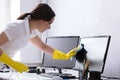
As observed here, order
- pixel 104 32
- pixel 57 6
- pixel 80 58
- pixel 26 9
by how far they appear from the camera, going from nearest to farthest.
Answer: pixel 80 58
pixel 104 32
pixel 57 6
pixel 26 9

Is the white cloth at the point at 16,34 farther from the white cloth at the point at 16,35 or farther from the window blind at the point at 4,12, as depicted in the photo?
the window blind at the point at 4,12

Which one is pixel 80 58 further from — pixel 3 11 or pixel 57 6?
pixel 3 11

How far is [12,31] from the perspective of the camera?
1.99m

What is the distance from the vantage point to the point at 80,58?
2189 mm

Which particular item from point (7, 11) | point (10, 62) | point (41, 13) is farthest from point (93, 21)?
point (7, 11)

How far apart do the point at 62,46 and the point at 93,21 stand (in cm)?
37

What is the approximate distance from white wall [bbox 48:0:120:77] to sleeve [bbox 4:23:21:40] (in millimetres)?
785

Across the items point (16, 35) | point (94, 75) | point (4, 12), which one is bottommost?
point (94, 75)

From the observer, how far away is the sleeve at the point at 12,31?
1.97 meters

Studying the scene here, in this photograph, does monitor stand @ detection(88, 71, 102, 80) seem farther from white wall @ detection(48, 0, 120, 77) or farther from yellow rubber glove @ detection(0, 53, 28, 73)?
yellow rubber glove @ detection(0, 53, 28, 73)

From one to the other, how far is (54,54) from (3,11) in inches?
59.0

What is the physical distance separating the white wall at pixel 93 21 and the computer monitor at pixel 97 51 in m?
0.22

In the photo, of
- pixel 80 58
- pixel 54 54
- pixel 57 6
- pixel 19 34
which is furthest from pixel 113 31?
pixel 57 6

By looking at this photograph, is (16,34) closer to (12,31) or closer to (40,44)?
(12,31)
